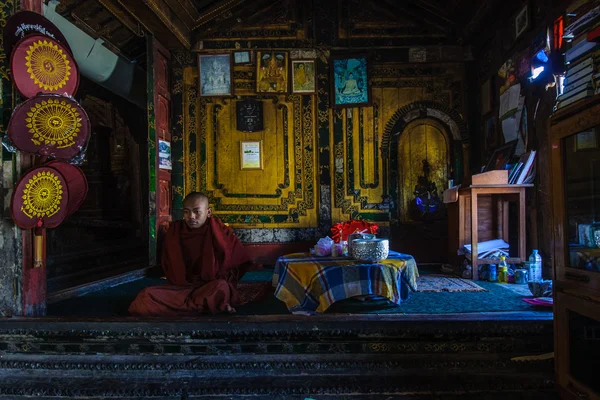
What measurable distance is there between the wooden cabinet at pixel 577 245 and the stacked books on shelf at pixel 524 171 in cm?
244

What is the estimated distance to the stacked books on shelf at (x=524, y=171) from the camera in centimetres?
427

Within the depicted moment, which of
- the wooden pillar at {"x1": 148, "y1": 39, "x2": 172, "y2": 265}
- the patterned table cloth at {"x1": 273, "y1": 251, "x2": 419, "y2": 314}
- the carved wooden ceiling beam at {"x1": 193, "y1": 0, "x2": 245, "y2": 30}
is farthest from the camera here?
the carved wooden ceiling beam at {"x1": 193, "y1": 0, "x2": 245, "y2": 30}

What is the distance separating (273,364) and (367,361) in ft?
2.23

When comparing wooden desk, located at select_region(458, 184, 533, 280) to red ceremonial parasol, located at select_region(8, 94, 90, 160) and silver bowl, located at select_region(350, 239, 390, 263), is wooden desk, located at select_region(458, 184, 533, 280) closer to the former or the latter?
silver bowl, located at select_region(350, 239, 390, 263)

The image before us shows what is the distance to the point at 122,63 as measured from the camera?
6090 mm

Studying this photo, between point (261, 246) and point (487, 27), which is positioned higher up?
point (487, 27)

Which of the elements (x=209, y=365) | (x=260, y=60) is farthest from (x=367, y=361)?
(x=260, y=60)

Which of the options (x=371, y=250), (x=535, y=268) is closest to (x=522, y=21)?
(x=535, y=268)

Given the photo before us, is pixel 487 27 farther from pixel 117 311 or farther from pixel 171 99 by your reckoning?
pixel 117 311

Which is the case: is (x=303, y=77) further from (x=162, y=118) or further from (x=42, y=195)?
(x=42, y=195)

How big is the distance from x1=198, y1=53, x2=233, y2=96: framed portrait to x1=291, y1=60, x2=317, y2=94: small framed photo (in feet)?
3.64

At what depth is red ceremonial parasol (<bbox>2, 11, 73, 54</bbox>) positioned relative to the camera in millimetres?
2947

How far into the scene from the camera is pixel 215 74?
246 inches

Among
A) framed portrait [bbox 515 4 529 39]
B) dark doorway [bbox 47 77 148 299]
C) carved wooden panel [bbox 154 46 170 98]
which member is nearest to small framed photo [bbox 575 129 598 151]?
framed portrait [bbox 515 4 529 39]
